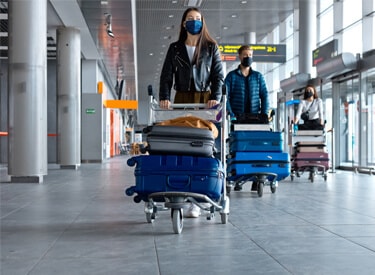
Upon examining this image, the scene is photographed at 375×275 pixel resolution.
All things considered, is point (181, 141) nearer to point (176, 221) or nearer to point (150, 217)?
point (176, 221)

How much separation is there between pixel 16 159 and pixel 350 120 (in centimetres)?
1232

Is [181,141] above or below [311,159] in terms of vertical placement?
above

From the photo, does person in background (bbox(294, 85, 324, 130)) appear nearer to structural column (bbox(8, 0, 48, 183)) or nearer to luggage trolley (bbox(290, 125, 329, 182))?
luggage trolley (bbox(290, 125, 329, 182))

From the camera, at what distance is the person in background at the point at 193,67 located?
217 inches

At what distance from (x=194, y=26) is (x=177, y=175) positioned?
164cm

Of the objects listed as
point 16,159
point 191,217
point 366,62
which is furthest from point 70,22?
point 191,217

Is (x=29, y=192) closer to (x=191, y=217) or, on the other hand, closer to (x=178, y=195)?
(x=191, y=217)

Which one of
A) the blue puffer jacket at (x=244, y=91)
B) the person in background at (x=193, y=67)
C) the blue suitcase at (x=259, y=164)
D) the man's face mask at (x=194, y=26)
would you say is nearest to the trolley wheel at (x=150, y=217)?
the person in background at (x=193, y=67)

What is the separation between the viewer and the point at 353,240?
13.7 feet

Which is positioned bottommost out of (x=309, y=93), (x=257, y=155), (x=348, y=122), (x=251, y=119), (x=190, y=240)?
(x=190, y=240)

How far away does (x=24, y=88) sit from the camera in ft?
38.2

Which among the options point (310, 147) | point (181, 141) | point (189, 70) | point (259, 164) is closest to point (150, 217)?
point (181, 141)

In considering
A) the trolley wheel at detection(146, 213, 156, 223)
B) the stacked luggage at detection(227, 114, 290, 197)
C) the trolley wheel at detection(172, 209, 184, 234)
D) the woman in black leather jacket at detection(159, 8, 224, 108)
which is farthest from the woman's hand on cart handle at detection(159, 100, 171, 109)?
→ the stacked luggage at detection(227, 114, 290, 197)

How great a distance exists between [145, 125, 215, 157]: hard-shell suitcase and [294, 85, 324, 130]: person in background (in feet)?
25.7
